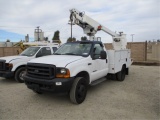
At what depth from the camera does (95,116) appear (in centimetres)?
418

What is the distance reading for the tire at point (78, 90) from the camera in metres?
4.76

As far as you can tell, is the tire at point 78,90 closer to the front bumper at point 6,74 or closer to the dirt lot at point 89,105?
the dirt lot at point 89,105

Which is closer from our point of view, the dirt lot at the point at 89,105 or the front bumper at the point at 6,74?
the dirt lot at the point at 89,105

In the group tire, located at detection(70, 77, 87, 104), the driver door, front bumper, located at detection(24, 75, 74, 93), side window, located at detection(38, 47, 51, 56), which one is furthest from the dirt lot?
side window, located at detection(38, 47, 51, 56)

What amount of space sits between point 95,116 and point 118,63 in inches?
149

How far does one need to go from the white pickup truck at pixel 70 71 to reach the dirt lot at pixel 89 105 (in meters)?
0.47

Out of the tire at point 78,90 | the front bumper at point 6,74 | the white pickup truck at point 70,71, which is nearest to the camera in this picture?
the white pickup truck at point 70,71

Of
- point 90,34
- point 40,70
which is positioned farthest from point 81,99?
point 90,34

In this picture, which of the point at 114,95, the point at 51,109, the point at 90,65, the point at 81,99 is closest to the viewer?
the point at 51,109

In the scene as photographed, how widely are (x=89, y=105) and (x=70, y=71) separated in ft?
4.08

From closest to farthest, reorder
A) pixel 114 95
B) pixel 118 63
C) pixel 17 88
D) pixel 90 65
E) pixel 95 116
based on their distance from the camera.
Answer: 1. pixel 95 116
2. pixel 90 65
3. pixel 114 95
4. pixel 17 88
5. pixel 118 63

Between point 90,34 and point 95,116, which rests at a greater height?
point 90,34

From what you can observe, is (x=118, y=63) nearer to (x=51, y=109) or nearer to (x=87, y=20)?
(x=87, y=20)

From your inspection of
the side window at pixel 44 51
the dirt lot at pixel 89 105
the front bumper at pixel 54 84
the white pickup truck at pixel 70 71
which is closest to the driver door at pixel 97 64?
the white pickup truck at pixel 70 71
